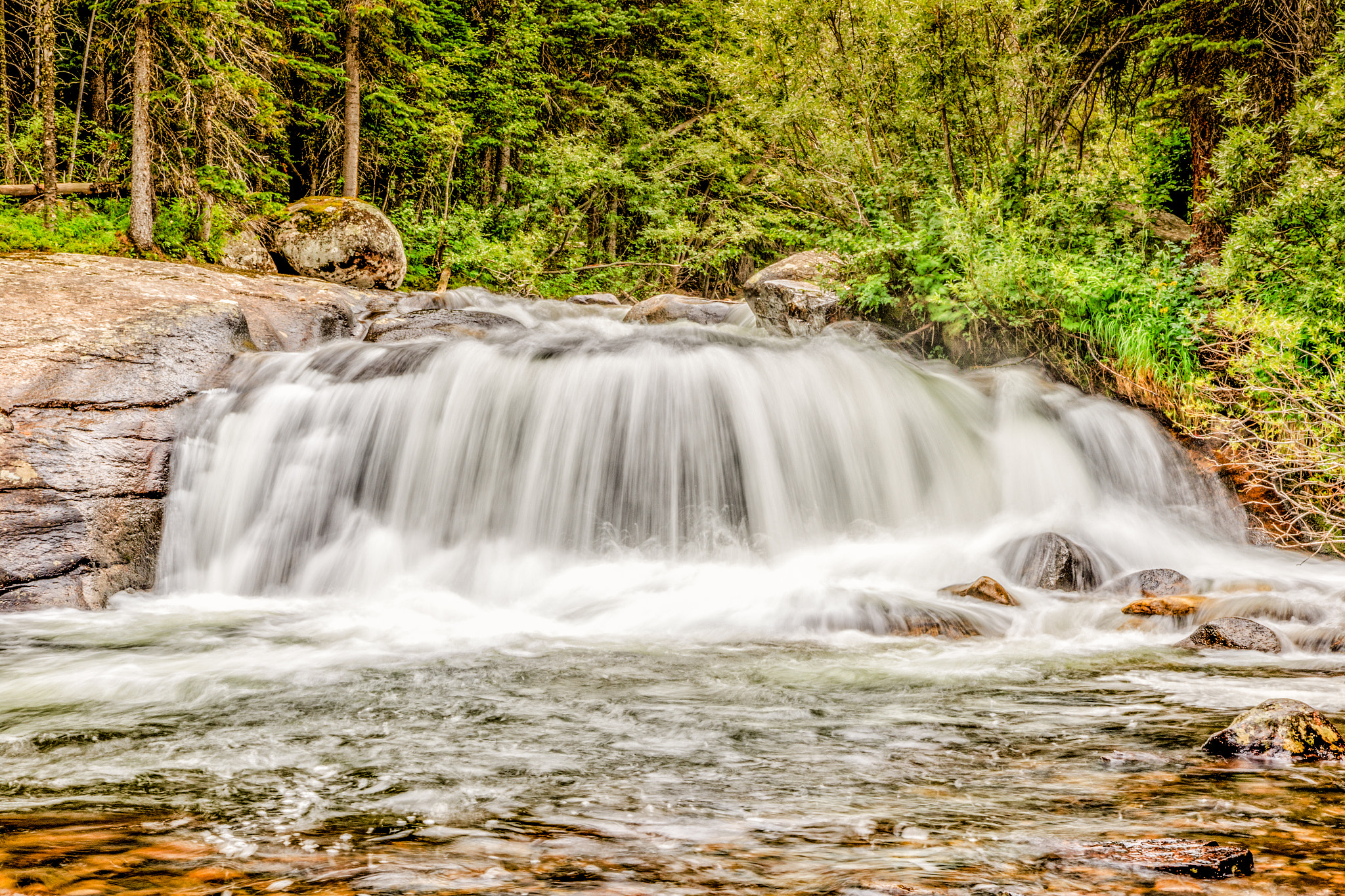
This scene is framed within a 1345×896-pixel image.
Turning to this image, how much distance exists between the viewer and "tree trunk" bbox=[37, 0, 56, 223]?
1228 centimetres

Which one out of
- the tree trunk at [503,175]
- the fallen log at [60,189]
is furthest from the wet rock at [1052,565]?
the tree trunk at [503,175]

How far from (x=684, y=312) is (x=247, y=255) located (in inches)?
281

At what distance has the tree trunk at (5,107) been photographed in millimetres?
12805

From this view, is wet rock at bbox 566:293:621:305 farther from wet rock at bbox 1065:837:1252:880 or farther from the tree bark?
wet rock at bbox 1065:837:1252:880

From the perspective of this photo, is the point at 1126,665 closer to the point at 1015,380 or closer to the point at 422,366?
the point at 1015,380

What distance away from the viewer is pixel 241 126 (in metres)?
14.7

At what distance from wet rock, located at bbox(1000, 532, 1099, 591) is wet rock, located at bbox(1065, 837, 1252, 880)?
4778 mm

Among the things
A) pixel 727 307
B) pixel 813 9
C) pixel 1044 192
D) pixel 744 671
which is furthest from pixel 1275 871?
pixel 727 307

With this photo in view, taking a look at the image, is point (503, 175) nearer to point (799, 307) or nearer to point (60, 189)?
point (60, 189)

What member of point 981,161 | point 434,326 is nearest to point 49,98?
point 434,326

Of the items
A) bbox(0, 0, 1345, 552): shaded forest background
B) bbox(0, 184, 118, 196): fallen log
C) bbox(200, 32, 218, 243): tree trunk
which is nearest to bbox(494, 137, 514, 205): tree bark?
bbox(0, 0, 1345, 552): shaded forest background

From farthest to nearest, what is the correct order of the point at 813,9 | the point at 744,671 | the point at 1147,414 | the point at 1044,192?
the point at 813,9, the point at 1044,192, the point at 1147,414, the point at 744,671

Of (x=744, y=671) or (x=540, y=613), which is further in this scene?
(x=540, y=613)

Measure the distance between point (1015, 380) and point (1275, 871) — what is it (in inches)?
311
